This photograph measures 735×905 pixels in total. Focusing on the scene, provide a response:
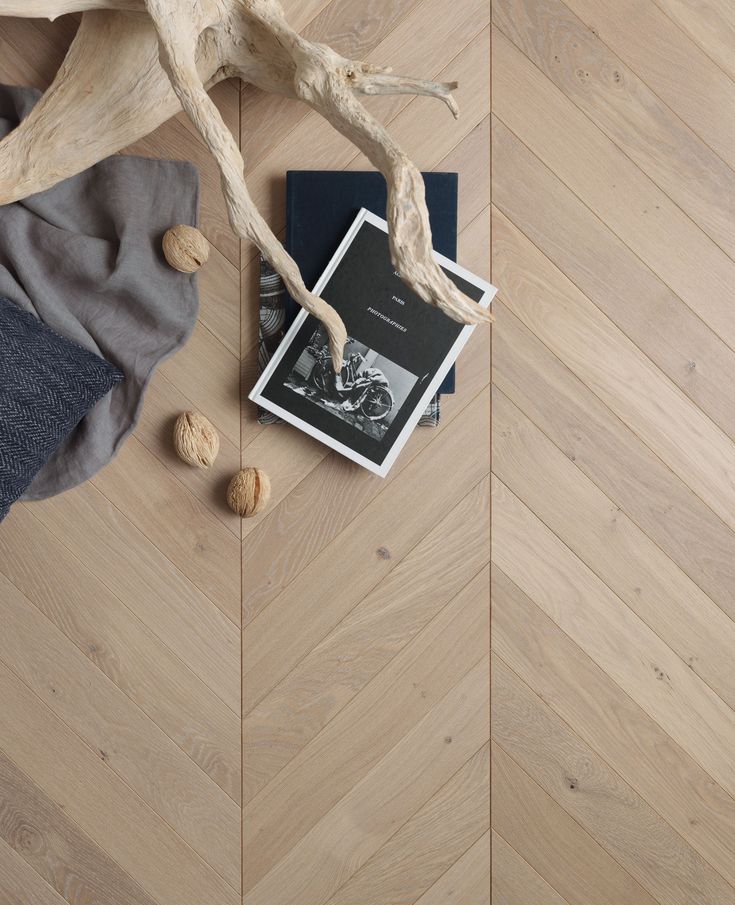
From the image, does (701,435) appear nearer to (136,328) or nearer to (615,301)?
(615,301)

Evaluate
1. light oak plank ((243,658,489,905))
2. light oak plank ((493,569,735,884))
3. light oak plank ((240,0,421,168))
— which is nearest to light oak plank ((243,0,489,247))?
light oak plank ((240,0,421,168))

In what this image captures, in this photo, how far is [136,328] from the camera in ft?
3.21

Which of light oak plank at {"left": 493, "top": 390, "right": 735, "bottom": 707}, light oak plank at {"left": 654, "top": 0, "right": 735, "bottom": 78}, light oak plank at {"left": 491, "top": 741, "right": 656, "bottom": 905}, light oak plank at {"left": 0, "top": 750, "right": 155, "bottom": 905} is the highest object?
light oak plank at {"left": 654, "top": 0, "right": 735, "bottom": 78}

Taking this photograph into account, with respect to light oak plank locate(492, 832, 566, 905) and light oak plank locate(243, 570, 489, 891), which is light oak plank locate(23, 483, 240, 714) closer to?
light oak plank locate(243, 570, 489, 891)

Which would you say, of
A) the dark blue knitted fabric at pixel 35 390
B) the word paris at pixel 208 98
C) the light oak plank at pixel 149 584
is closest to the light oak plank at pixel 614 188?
the word paris at pixel 208 98

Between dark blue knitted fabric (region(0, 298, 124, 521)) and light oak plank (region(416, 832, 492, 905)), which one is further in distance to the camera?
light oak plank (region(416, 832, 492, 905))

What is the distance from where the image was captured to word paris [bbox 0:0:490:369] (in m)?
0.74

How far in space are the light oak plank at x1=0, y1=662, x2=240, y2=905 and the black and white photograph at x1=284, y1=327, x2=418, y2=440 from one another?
55 centimetres

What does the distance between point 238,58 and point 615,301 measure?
1.78 feet

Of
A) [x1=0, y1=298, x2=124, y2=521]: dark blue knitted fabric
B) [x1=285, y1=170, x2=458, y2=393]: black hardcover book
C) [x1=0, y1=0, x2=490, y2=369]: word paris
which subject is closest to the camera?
[x1=0, y1=0, x2=490, y2=369]: word paris

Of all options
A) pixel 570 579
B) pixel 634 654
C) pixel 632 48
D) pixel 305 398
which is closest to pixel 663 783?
pixel 634 654

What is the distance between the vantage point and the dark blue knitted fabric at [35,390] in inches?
34.1

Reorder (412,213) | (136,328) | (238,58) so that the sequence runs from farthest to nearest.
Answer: (136,328) → (238,58) → (412,213)

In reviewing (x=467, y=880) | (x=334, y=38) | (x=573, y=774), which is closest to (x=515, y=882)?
(x=467, y=880)
